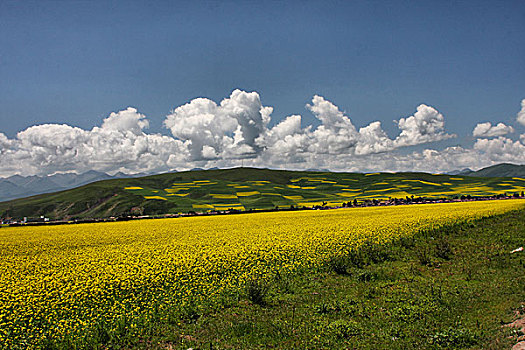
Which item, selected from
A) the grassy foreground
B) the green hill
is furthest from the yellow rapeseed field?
the green hill

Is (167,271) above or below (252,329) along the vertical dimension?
above

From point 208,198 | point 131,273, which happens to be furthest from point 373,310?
point 208,198

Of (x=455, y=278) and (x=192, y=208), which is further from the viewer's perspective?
(x=192, y=208)

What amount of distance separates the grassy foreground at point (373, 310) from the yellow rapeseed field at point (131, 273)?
120 cm

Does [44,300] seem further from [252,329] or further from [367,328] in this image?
[367,328]

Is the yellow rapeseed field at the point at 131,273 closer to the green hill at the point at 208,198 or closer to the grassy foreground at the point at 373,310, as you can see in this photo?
the grassy foreground at the point at 373,310

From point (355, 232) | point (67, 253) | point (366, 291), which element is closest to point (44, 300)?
point (67, 253)

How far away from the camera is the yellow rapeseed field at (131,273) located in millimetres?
10758

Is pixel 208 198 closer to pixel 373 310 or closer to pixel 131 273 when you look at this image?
pixel 131 273

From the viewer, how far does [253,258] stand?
703 inches

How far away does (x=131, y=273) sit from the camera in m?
14.7

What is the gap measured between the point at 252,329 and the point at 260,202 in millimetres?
89864

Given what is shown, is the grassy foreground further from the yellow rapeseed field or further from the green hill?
the green hill

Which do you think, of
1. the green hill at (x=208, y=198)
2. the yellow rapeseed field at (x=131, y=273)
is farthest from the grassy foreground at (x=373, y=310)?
the green hill at (x=208, y=198)
